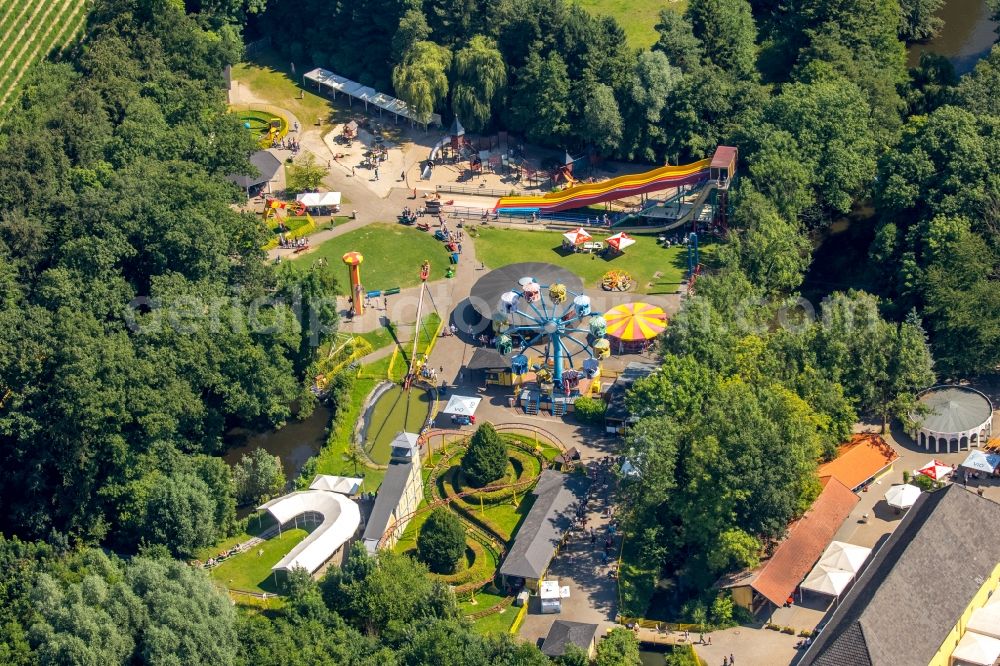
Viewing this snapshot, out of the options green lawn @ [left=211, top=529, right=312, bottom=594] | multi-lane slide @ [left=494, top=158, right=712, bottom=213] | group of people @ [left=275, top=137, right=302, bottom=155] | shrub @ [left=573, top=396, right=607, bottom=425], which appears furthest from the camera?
group of people @ [left=275, top=137, right=302, bottom=155]

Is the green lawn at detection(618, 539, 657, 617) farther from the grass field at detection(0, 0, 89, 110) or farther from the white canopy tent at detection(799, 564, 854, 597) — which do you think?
the grass field at detection(0, 0, 89, 110)

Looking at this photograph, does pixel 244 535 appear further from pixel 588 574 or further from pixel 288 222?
pixel 288 222

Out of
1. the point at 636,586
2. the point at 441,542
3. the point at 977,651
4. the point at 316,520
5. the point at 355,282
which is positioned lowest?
the point at 316,520

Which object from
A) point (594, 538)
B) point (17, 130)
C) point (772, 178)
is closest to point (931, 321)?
point (772, 178)

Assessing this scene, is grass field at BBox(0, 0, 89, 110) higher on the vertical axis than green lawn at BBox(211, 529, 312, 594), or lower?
higher

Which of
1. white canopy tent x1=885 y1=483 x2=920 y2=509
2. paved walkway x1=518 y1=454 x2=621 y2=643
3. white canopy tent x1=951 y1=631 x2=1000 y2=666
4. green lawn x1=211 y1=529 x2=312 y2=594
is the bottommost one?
green lawn x1=211 y1=529 x2=312 y2=594

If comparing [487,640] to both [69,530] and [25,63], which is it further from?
[25,63]

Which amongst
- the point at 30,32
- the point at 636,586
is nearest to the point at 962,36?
the point at 636,586

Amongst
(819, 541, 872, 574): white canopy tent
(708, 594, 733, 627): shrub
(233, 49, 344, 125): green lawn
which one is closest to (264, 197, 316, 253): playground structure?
(233, 49, 344, 125): green lawn
